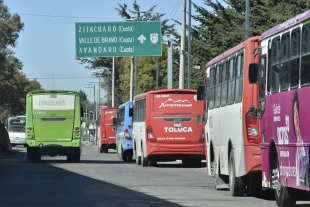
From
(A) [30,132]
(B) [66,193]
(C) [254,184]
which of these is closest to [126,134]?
(A) [30,132]

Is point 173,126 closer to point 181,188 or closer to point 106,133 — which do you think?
point 181,188

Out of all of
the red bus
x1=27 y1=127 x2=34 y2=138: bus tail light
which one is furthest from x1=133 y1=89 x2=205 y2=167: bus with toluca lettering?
the red bus

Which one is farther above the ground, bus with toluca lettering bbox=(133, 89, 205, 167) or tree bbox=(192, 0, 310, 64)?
tree bbox=(192, 0, 310, 64)

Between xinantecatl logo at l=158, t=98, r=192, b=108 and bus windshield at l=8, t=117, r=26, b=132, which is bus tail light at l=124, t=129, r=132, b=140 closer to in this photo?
xinantecatl logo at l=158, t=98, r=192, b=108

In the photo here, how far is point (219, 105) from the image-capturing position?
20812 mm

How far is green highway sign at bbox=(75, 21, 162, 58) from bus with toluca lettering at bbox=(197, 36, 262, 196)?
24543 mm

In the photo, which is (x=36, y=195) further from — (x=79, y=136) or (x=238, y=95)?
(x=79, y=136)

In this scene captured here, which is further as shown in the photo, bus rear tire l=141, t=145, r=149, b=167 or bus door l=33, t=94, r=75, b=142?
bus door l=33, t=94, r=75, b=142

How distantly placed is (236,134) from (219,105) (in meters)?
2.55

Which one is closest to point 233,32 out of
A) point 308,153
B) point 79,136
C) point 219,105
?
point 79,136

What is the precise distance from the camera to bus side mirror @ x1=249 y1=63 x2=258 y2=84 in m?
16.9

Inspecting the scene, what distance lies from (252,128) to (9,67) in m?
67.3

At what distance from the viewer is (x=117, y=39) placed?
47.6 metres

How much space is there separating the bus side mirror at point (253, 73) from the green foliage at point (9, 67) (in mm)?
59026
